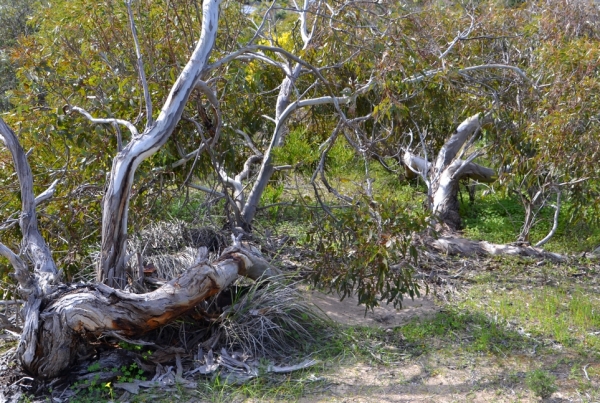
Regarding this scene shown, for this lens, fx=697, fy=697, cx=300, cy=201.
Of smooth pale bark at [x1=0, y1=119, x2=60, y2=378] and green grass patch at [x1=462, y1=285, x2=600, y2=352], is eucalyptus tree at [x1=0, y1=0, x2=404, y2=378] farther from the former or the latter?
green grass patch at [x1=462, y1=285, x2=600, y2=352]

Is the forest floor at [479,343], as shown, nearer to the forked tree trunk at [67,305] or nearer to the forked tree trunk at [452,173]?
the forked tree trunk at [67,305]

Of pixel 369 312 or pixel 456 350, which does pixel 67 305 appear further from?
pixel 456 350

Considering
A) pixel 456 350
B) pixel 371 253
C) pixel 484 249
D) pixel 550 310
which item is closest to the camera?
pixel 456 350

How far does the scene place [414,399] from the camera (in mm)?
4824

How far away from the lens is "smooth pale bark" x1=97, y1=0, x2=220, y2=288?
5.06 meters

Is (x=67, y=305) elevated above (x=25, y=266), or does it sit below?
below

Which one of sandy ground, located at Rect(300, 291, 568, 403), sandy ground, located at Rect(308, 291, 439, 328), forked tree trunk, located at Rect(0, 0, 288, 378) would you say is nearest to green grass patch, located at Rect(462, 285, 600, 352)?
sandy ground, located at Rect(308, 291, 439, 328)

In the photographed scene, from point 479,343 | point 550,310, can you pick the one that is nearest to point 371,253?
point 479,343

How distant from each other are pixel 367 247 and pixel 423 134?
15.0 ft

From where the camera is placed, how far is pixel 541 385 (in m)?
4.70

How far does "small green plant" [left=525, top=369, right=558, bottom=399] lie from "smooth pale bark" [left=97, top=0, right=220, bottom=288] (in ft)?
10.1

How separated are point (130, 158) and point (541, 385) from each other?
3.26 m

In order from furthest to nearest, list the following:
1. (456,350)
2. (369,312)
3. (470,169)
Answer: (470,169), (369,312), (456,350)

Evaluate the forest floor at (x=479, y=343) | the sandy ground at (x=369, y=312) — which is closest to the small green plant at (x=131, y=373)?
the forest floor at (x=479, y=343)
